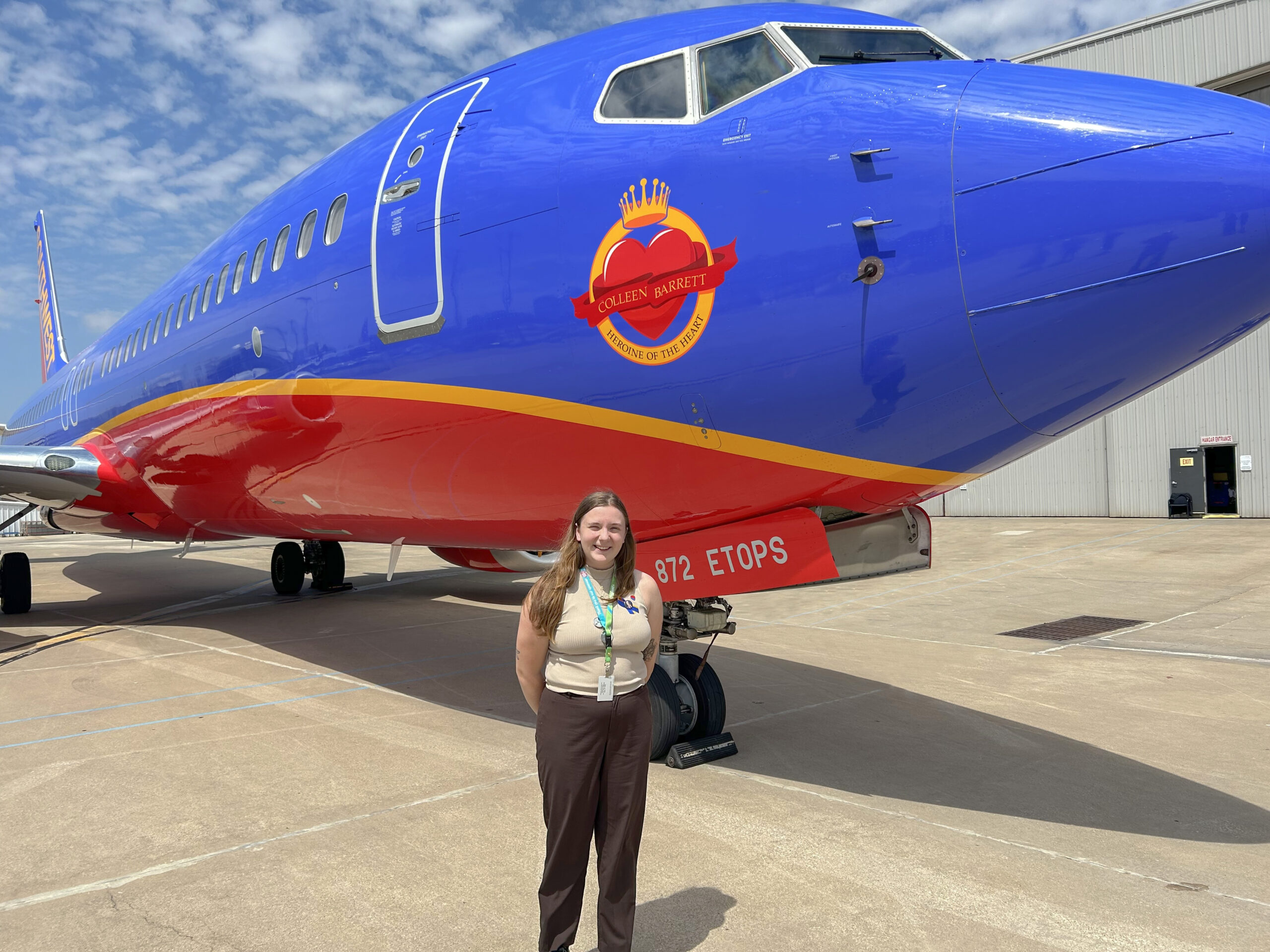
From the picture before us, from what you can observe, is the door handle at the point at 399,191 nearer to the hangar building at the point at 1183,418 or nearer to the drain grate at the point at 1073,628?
the drain grate at the point at 1073,628

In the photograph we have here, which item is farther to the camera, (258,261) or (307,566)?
(307,566)

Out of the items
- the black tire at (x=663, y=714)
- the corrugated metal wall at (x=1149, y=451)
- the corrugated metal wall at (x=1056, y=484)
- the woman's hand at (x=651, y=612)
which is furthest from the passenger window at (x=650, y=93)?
the corrugated metal wall at (x=1056, y=484)

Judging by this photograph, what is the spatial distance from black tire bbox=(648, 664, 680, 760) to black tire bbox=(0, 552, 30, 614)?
10.9 metres

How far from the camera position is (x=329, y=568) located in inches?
579

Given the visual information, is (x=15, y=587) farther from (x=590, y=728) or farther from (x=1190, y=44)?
(x=1190, y=44)

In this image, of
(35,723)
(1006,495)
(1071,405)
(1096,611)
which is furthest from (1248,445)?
(35,723)

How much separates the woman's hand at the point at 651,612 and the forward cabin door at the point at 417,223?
99.7 inches

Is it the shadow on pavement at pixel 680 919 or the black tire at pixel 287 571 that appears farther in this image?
the black tire at pixel 287 571

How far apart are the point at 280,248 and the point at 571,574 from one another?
16.8ft

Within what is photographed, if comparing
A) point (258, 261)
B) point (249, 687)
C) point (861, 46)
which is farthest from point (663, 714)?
point (258, 261)

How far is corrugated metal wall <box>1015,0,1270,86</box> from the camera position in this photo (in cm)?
2344

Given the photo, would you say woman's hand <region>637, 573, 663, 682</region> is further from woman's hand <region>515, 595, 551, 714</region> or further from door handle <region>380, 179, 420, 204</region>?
door handle <region>380, 179, 420, 204</region>

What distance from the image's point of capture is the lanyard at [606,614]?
2.80 m

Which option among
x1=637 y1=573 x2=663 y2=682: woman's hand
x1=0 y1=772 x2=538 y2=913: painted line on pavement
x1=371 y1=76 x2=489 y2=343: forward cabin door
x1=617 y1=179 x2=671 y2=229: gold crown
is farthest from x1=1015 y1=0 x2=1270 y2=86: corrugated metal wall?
x1=637 y1=573 x2=663 y2=682: woman's hand
